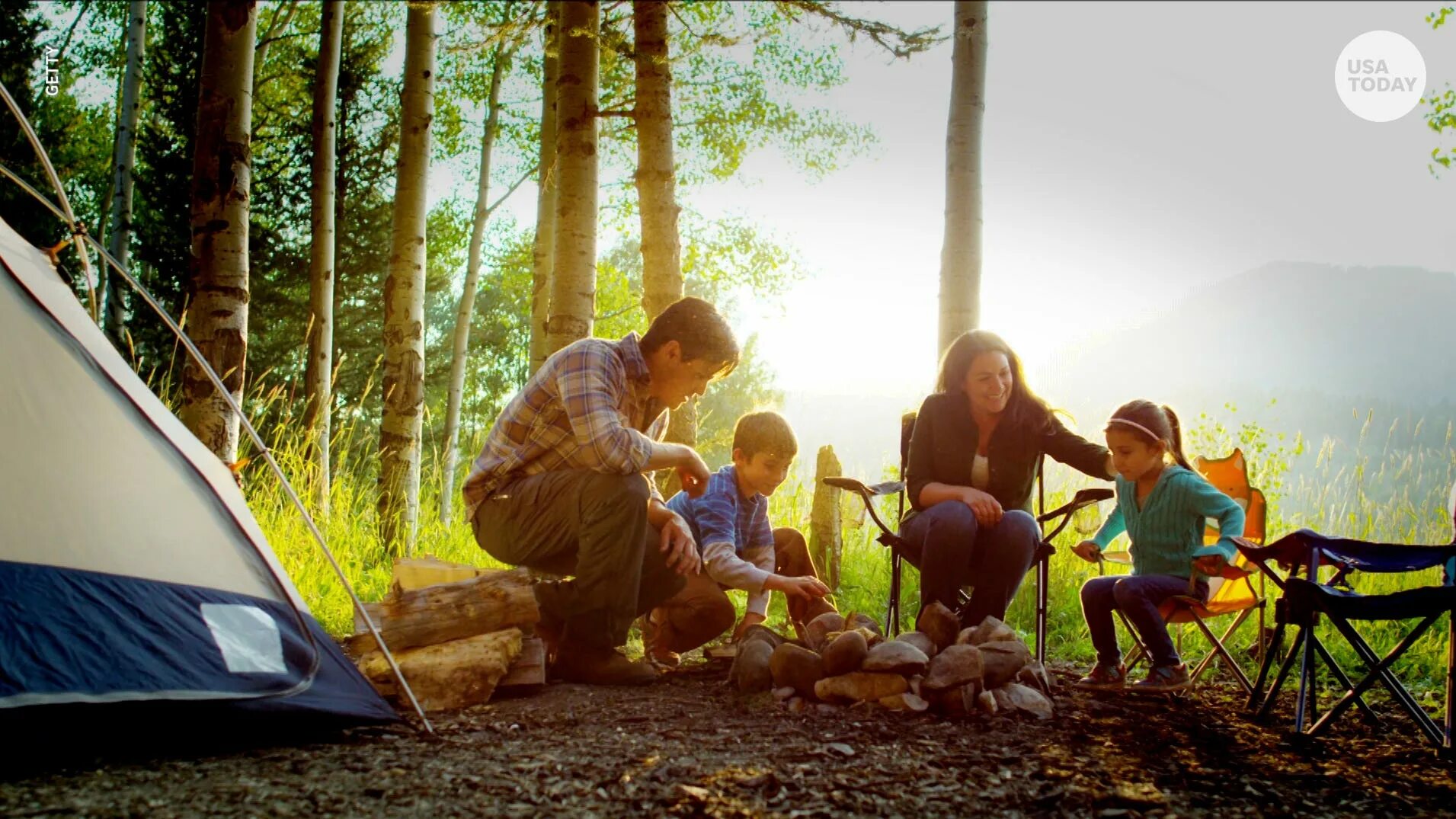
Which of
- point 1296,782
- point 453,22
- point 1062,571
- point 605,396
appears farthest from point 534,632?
point 453,22

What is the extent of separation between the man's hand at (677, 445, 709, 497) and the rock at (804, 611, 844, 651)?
552 millimetres

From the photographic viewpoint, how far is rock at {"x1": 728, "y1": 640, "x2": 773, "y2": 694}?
9.41 feet

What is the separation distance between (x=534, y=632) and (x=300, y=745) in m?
0.98

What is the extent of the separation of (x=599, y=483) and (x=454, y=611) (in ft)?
1.82

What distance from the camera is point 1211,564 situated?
2.78 metres

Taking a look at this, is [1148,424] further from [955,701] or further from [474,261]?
[474,261]

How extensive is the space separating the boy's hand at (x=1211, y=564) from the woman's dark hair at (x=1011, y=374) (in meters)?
0.83

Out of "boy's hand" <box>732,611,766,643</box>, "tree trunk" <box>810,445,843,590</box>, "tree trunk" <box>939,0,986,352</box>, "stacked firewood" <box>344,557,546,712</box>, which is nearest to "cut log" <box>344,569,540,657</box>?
"stacked firewood" <box>344,557,546,712</box>

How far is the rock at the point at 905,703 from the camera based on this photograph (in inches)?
103

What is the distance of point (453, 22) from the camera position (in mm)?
12266

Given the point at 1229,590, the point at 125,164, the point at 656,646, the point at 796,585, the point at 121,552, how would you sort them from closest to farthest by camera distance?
the point at 121,552 → the point at 796,585 → the point at 1229,590 → the point at 656,646 → the point at 125,164

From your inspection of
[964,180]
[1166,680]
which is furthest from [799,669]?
[964,180]

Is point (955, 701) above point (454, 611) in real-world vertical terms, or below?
below

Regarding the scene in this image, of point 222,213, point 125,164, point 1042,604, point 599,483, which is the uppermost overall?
point 125,164
